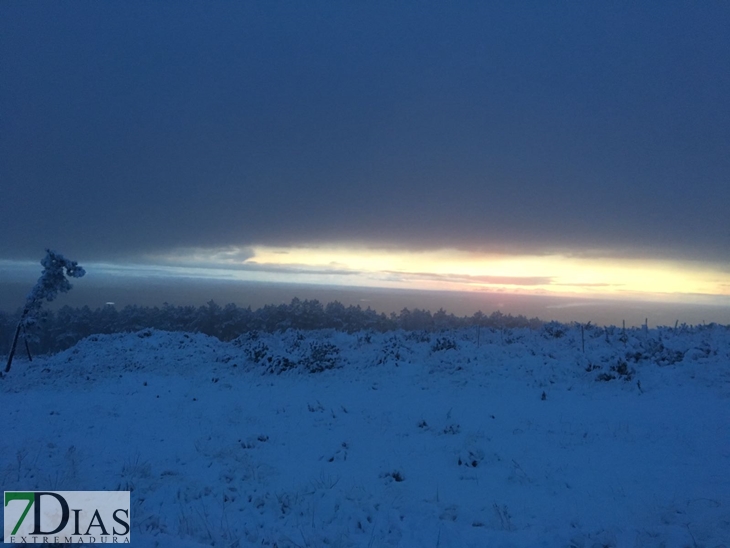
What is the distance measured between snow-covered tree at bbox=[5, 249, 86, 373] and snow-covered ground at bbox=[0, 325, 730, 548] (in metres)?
8.63

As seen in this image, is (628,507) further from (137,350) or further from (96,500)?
(137,350)

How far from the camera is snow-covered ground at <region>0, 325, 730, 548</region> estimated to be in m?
6.61

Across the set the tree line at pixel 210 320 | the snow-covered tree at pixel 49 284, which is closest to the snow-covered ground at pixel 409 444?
the snow-covered tree at pixel 49 284

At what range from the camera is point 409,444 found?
10.8m

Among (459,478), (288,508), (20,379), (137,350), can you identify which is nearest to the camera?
(288,508)

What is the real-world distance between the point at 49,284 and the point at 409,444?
29.8 meters

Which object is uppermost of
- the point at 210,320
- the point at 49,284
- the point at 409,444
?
the point at 49,284

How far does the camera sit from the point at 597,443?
1024cm

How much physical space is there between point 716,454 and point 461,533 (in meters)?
6.83

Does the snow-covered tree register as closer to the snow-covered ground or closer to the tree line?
the snow-covered ground

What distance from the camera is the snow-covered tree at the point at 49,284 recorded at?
28.6 meters

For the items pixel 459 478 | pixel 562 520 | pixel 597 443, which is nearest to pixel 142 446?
pixel 459 478

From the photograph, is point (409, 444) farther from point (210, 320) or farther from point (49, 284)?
point (210, 320)

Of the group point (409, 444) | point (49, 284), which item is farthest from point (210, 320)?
point (409, 444)
